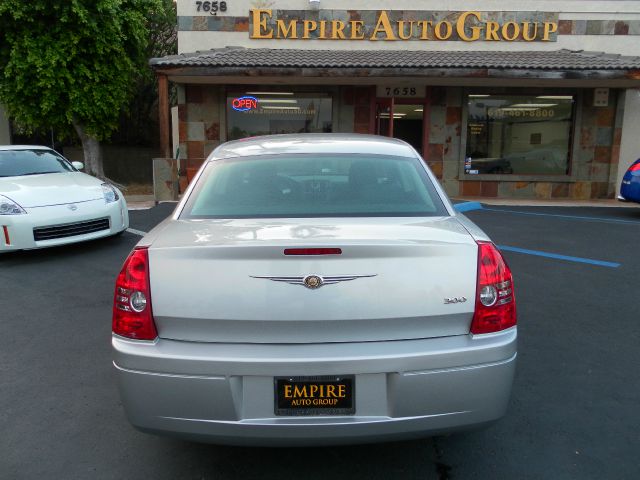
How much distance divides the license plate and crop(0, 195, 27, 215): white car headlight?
5300mm

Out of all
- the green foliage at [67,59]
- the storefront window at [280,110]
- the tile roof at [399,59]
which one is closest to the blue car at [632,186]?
the tile roof at [399,59]

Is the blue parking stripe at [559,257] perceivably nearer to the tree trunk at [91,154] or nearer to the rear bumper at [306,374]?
the rear bumper at [306,374]

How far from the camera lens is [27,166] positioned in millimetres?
7500

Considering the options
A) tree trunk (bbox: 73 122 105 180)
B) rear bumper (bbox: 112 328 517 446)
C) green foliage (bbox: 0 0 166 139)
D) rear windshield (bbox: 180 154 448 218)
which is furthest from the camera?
tree trunk (bbox: 73 122 105 180)

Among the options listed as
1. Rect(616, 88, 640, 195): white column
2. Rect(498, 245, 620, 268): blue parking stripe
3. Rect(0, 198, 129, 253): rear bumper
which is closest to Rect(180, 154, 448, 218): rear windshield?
Rect(0, 198, 129, 253): rear bumper

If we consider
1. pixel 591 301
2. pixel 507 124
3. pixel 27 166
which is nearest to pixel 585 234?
pixel 591 301

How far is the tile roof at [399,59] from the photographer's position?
35.6 ft

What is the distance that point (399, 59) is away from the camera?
37.8ft

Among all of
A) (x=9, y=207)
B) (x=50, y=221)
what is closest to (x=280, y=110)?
(x=50, y=221)

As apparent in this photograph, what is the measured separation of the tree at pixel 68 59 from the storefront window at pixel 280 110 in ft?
10.3

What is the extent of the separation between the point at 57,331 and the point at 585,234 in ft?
24.2

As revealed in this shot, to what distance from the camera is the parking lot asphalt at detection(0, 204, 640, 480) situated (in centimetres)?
251

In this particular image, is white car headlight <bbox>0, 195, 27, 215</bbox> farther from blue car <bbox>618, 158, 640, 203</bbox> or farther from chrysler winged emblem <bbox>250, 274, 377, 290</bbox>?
blue car <bbox>618, 158, 640, 203</bbox>

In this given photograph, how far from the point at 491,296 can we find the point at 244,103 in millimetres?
11526
